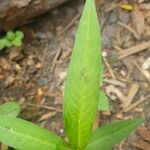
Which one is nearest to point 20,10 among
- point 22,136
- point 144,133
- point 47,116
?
point 47,116

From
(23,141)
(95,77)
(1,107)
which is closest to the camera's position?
(95,77)

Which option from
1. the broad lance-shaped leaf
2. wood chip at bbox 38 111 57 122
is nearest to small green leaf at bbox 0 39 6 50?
wood chip at bbox 38 111 57 122

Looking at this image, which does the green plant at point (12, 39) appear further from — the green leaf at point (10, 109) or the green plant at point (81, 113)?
the green plant at point (81, 113)

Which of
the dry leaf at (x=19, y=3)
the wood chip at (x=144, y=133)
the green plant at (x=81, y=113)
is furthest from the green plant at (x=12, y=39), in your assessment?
the green plant at (x=81, y=113)

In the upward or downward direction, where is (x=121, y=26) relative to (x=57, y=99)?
upward

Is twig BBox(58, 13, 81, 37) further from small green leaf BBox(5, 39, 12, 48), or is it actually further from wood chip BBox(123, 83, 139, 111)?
wood chip BBox(123, 83, 139, 111)

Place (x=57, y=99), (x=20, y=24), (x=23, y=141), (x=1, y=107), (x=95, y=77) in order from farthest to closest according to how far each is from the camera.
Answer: (x=20, y=24), (x=57, y=99), (x=1, y=107), (x=23, y=141), (x=95, y=77)

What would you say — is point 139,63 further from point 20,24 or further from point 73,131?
point 73,131

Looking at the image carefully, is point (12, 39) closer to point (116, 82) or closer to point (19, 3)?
point (19, 3)

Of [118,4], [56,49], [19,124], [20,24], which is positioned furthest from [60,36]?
[19,124]
